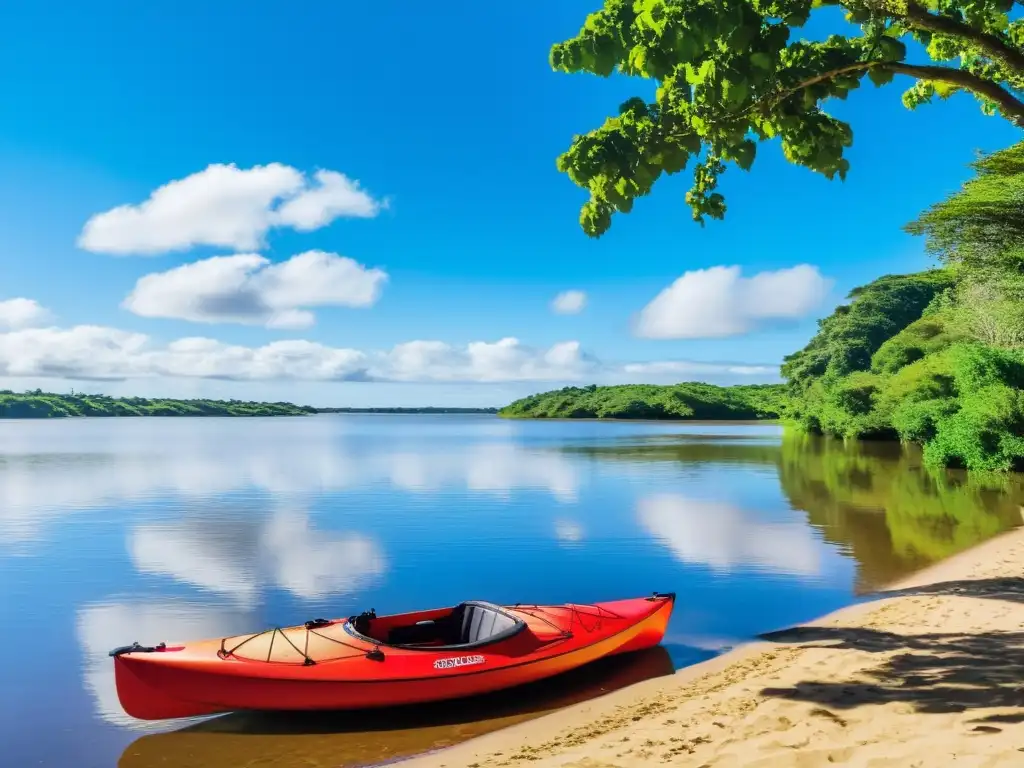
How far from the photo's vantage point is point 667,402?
5738 inches

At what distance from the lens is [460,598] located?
1511 cm

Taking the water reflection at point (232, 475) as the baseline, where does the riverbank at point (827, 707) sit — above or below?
above

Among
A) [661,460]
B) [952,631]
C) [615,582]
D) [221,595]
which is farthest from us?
[661,460]

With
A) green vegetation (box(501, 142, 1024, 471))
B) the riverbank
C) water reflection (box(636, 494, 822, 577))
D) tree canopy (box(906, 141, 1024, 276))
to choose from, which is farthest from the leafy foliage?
the riverbank

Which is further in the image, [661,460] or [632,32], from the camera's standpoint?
[661,460]

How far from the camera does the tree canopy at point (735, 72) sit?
6.24 meters

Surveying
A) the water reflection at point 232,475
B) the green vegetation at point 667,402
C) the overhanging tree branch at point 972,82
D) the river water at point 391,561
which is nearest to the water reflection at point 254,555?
the river water at point 391,561

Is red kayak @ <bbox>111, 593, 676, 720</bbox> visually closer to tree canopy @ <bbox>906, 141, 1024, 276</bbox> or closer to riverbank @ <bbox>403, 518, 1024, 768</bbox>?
riverbank @ <bbox>403, 518, 1024, 768</bbox>

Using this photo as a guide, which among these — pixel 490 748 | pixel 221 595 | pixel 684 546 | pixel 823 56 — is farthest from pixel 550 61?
pixel 684 546

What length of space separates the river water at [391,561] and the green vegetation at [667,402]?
104 m

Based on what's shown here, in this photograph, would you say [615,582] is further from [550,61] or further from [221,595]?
[550,61]

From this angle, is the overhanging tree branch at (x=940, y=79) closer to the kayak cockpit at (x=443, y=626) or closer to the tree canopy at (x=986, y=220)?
the kayak cockpit at (x=443, y=626)

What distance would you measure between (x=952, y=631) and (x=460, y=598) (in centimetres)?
856

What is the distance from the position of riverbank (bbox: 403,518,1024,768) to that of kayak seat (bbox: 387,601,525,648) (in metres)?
1.40
